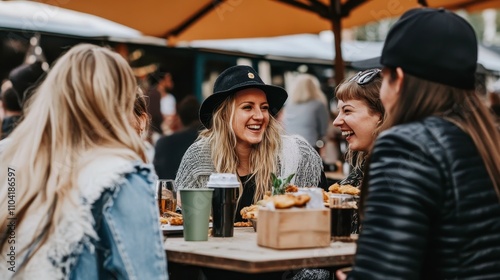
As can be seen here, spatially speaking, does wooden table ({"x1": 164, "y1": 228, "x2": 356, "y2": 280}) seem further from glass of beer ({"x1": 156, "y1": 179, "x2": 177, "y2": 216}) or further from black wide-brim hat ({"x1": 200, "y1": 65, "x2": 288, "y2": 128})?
black wide-brim hat ({"x1": 200, "y1": 65, "x2": 288, "y2": 128})

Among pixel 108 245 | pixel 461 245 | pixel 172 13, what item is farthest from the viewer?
pixel 172 13

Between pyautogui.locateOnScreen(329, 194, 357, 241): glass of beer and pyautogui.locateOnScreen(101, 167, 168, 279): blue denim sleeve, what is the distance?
0.76 meters

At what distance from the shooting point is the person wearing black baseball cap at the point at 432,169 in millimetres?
1891

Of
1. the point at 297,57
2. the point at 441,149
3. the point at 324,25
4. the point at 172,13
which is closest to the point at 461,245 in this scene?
the point at 441,149

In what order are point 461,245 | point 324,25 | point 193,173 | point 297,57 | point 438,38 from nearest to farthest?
point 461,245
point 438,38
point 193,173
point 324,25
point 297,57

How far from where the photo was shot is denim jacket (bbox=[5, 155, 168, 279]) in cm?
213

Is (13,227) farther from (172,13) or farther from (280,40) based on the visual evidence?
(280,40)

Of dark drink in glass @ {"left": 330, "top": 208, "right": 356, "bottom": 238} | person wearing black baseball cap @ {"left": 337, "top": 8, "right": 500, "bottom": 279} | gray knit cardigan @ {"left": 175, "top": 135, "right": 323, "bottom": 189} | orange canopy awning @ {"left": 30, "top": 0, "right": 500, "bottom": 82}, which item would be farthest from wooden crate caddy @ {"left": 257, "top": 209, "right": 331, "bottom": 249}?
orange canopy awning @ {"left": 30, "top": 0, "right": 500, "bottom": 82}

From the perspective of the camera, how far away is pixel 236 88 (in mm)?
3869

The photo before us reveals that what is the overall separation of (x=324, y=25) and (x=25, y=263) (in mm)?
5448

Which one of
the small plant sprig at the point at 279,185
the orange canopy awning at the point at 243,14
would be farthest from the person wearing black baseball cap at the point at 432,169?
the orange canopy awning at the point at 243,14

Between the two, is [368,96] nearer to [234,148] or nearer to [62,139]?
[234,148]

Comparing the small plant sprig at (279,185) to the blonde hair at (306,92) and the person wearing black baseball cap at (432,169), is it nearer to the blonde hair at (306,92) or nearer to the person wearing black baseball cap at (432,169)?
the person wearing black baseball cap at (432,169)

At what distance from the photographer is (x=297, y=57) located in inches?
449
